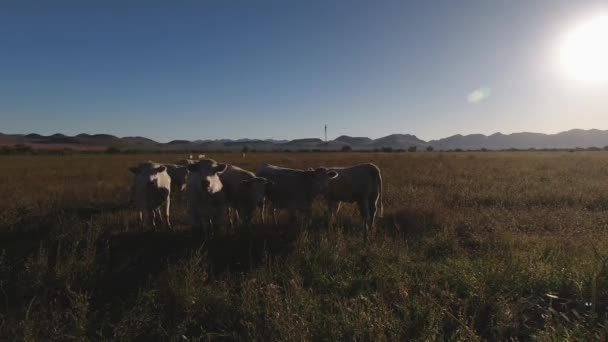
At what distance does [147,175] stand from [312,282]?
235 inches

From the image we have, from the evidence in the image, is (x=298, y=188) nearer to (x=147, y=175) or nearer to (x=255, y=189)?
(x=255, y=189)

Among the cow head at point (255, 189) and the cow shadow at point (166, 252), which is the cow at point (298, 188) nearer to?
the cow head at point (255, 189)

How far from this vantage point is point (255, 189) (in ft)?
29.3

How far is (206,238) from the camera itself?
752 cm

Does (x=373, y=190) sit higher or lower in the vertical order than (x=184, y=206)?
higher

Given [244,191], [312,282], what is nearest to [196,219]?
[244,191]

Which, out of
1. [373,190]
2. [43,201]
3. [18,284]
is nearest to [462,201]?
[373,190]

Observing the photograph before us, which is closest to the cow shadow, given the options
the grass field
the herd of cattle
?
the grass field

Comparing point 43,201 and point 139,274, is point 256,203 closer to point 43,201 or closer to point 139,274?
point 139,274

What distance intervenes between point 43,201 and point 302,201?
29.5 feet

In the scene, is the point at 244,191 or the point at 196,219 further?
the point at 244,191

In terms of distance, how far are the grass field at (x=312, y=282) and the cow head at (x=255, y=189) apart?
35.6 inches

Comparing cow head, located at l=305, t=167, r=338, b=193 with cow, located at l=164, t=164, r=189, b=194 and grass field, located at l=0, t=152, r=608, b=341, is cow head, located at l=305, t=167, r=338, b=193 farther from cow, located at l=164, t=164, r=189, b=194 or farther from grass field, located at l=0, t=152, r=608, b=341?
cow, located at l=164, t=164, r=189, b=194

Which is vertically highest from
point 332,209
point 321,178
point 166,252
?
point 321,178
